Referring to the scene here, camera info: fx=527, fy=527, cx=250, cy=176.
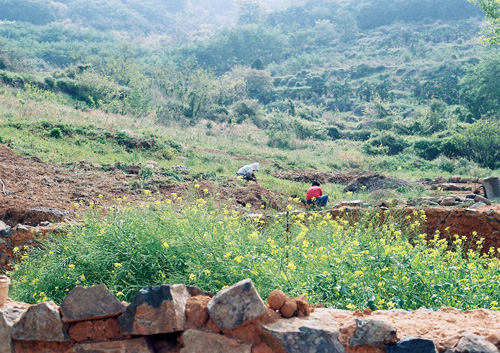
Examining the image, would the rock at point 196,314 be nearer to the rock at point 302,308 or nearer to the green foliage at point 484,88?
the rock at point 302,308

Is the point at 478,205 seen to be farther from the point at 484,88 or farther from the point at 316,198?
the point at 484,88

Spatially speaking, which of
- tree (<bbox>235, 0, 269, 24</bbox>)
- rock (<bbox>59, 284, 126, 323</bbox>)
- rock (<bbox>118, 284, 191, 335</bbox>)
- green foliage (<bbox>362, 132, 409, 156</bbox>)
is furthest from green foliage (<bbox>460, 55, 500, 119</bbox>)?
tree (<bbox>235, 0, 269, 24</bbox>)

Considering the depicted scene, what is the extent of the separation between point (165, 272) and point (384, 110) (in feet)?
125

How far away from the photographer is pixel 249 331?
3072 mm

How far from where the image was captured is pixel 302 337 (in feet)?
9.66

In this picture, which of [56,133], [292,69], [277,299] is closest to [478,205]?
[277,299]

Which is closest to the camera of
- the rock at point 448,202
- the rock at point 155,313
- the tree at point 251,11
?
the rock at point 155,313

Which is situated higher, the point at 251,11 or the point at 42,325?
the point at 251,11

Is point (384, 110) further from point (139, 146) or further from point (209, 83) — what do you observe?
point (139, 146)

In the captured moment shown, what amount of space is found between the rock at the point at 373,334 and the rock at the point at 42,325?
69.5 inches

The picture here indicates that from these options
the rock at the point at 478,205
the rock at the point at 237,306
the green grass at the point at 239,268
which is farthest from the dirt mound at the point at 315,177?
the rock at the point at 237,306

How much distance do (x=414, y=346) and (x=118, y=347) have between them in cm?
173

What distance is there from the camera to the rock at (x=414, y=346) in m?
2.90

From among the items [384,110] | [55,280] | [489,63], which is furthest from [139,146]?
[489,63]
